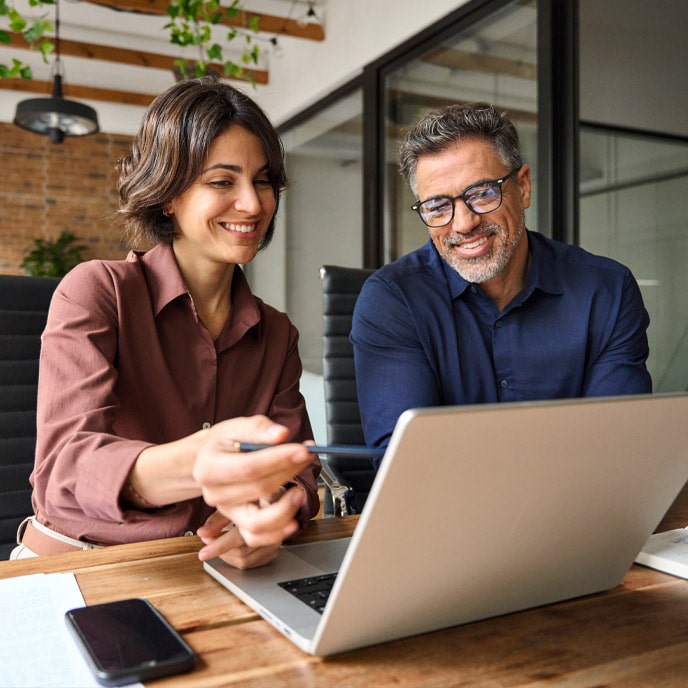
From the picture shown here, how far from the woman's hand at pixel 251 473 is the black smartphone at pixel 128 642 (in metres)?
0.12

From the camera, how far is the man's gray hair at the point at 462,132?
1562 millimetres

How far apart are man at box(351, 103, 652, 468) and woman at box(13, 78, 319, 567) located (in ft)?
0.82

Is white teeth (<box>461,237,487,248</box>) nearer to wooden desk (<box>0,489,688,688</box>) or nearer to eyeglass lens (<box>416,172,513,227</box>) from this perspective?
eyeglass lens (<box>416,172,513,227</box>)

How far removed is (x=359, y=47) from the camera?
13.8 feet

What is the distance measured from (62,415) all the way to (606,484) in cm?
74

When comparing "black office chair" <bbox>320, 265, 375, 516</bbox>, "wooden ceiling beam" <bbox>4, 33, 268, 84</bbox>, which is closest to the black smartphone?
"black office chair" <bbox>320, 265, 375, 516</bbox>

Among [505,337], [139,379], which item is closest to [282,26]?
[505,337]

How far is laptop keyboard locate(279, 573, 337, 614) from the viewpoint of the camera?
29.3 inches

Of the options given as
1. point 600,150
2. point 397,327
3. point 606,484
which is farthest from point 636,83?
point 606,484

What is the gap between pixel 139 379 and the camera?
1260mm

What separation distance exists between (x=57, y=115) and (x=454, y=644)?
390cm

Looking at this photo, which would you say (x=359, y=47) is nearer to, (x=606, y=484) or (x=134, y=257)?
(x=134, y=257)

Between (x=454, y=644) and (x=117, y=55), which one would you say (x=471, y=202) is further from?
(x=117, y=55)

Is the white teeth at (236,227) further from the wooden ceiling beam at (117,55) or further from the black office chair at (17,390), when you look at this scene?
the wooden ceiling beam at (117,55)
